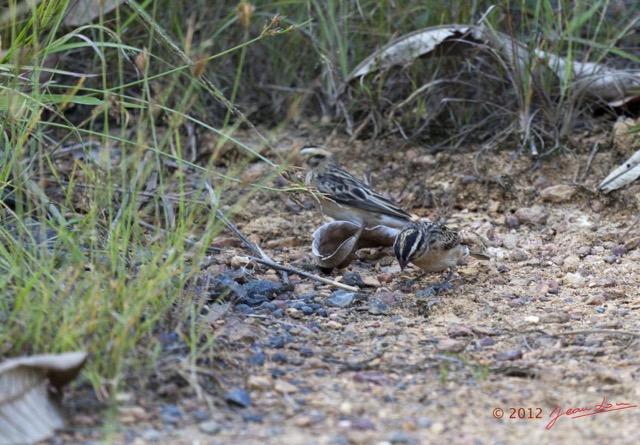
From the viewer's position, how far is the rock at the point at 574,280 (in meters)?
5.89

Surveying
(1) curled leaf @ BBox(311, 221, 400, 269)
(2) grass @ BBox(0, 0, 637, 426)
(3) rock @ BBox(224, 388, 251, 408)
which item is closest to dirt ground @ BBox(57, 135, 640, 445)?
(3) rock @ BBox(224, 388, 251, 408)

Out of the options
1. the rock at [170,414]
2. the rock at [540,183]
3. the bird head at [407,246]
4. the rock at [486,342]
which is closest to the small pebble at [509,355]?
the rock at [486,342]

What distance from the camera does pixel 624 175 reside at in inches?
273

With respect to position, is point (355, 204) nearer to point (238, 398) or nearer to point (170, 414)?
point (238, 398)

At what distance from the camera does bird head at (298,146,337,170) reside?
758 cm

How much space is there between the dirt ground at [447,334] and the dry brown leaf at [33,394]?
0.10 metres

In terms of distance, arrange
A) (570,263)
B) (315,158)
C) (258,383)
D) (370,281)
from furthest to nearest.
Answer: (315,158)
(570,263)
(370,281)
(258,383)

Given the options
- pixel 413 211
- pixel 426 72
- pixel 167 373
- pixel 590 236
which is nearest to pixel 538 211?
pixel 590 236

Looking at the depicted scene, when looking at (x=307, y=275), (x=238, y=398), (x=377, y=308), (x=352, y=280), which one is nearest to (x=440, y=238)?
(x=352, y=280)

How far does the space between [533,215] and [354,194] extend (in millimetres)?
1347

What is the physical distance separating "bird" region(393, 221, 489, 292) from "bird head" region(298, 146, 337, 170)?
4.90ft

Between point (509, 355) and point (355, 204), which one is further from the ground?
point (509, 355)

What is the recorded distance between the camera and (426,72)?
795cm

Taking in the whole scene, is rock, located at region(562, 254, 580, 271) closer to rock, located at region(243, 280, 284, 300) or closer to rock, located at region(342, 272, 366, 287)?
rock, located at region(342, 272, 366, 287)
